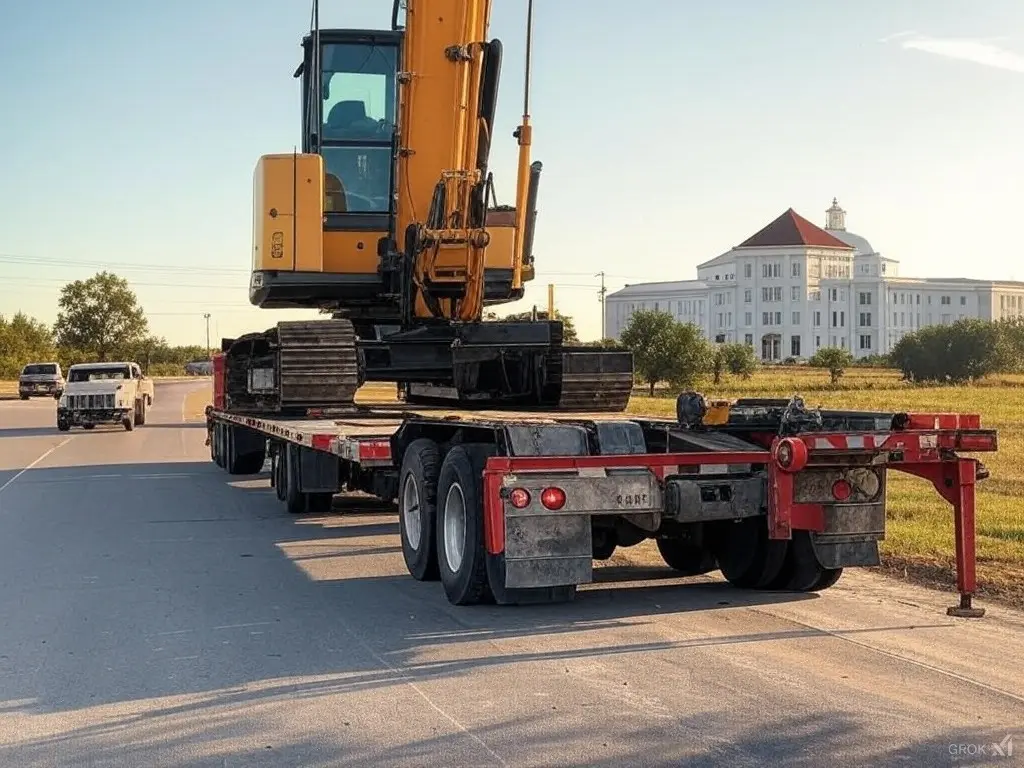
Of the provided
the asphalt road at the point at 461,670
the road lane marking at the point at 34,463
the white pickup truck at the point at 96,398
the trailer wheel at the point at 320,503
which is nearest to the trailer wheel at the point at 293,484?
the trailer wheel at the point at 320,503

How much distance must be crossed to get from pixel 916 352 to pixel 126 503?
7322 cm

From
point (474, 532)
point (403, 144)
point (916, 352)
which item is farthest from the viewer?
point (916, 352)

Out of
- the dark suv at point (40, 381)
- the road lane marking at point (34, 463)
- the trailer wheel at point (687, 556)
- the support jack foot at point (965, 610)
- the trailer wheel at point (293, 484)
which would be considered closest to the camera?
the support jack foot at point (965, 610)

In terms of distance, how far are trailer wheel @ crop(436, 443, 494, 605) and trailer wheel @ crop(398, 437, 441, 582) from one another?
0.18 metres

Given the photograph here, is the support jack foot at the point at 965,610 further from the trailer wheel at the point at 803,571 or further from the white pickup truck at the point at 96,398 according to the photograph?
the white pickup truck at the point at 96,398

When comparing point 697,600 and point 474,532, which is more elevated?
point 474,532

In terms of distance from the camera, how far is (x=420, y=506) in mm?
9555

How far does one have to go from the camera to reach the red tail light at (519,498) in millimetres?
7793

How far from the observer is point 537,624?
26.9 ft

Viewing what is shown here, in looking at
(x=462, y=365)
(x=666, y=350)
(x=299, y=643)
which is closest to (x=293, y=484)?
(x=462, y=365)

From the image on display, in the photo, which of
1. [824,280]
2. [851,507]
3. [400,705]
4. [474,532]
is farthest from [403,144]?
[824,280]

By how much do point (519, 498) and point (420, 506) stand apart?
1.90 meters

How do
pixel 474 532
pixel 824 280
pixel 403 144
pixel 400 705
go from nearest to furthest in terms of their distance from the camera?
1. pixel 400 705
2. pixel 474 532
3. pixel 403 144
4. pixel 824 280

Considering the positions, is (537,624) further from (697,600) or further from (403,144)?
(403,144)
